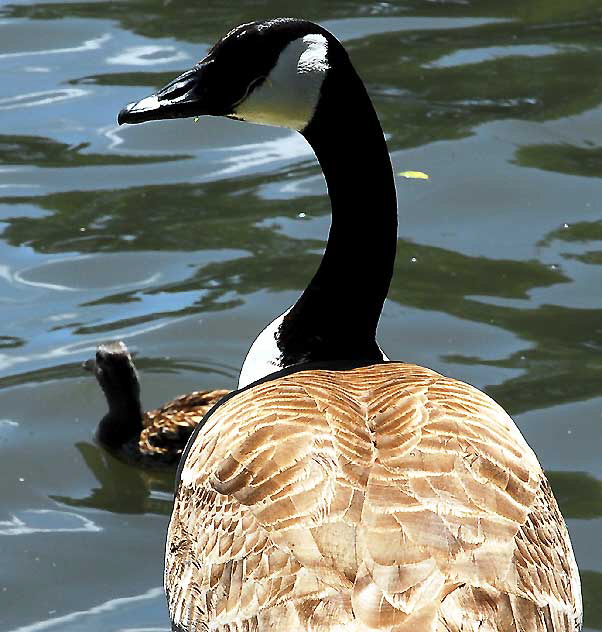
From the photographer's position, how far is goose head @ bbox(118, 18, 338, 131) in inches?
214

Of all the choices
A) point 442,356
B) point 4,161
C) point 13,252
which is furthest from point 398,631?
point 4,161

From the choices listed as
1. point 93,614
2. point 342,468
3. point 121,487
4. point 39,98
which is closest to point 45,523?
point 121,487

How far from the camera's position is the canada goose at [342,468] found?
3.94 m

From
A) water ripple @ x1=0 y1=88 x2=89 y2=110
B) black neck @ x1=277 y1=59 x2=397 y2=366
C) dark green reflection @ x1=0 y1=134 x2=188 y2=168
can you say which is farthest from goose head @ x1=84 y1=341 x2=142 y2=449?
water ripple @ x1=0 y1=88 x2=89 y2=110

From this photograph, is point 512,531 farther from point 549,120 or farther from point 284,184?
point 549,120

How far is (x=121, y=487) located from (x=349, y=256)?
2.34 metres

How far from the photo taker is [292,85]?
5.48 m

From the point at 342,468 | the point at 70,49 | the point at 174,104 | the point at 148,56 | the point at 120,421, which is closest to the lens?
the point at 342,468

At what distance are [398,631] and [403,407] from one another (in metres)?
1.12

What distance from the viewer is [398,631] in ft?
12.1

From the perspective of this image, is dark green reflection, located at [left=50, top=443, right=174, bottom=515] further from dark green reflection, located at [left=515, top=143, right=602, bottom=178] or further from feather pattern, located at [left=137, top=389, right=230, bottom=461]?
dark green reflection, located at [left=515, top=143, right=602, bottom=178]

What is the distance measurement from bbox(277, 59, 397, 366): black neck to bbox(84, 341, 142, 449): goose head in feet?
6.35

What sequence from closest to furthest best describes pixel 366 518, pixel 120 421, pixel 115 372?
pixel 366 518
pixel 115 372
pixel 120 421

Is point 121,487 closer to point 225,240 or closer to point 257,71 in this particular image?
point 225,240
